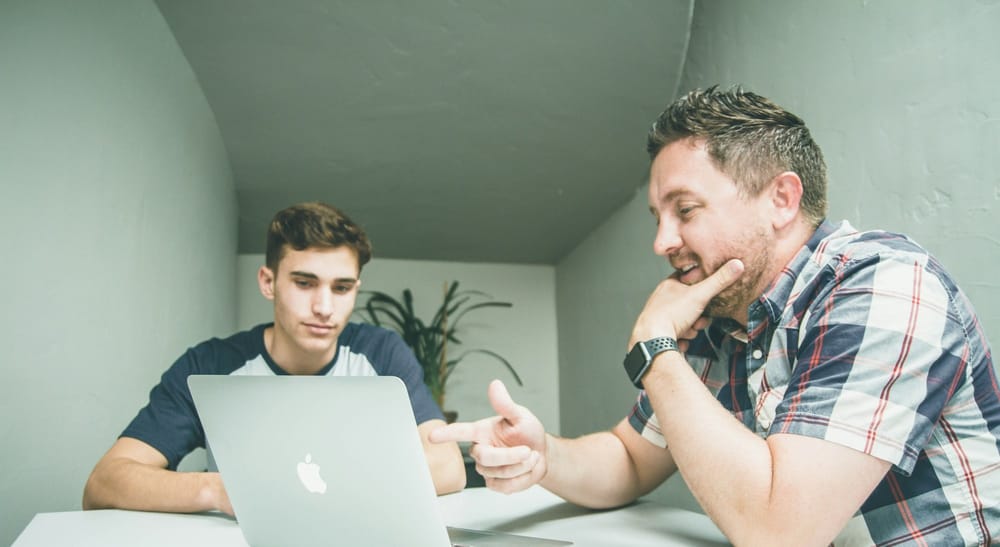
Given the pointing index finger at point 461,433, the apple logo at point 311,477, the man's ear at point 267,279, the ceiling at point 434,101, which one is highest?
the ceiling at point 434,101

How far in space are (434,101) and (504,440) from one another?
203 centimetres

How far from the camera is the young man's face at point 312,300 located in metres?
2.01

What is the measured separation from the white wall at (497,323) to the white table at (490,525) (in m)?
2.83

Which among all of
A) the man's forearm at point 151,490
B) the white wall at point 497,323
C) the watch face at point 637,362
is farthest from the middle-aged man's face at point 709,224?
the white wall at point 497,323

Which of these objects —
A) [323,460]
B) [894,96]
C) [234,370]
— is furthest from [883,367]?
[234,370]

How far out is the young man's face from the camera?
201cm

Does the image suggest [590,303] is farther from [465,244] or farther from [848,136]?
[848,136]

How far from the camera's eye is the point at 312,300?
202cm

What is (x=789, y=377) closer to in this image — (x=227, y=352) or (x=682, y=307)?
(x=682, y=307)

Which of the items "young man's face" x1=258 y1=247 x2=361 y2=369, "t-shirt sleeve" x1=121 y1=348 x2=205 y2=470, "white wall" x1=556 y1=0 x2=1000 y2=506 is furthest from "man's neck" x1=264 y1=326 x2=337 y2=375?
"white wall" x1=556 y1=0 x2=1000 y2=506

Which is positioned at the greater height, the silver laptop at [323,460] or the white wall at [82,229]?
the white wall at [82,229]

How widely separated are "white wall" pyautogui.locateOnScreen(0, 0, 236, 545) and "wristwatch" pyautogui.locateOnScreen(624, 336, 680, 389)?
128 cm

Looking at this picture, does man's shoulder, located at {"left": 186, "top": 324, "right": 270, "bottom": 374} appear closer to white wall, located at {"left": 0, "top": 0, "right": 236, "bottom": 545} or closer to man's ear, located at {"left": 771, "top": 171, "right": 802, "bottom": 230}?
white wall, located at {"left": 0, "top": 0, "right": 236, "bottom": 545}

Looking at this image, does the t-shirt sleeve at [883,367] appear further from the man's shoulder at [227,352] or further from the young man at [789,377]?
the man's shoulder at [227,352]
